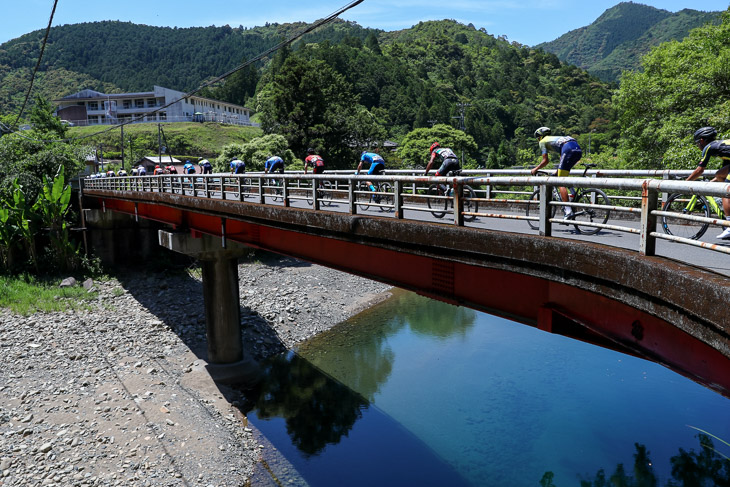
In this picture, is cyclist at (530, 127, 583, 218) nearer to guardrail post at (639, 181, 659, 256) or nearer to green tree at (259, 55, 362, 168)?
guardrail post at (639, 181, 659, 256)

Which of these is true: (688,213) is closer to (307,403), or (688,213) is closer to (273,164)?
(307,403)

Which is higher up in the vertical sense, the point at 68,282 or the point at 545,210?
the point at 545,210

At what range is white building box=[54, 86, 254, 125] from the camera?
104750mm

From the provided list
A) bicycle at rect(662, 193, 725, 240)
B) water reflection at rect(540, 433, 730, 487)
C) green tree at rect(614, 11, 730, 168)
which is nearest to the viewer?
bicycle at rect(662, 193, 725, 240)

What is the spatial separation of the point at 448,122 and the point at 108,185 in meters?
83.7

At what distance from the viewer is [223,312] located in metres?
20.0

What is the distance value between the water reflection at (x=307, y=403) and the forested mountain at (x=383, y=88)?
32459 millimetres

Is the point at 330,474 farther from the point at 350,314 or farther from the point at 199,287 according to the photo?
the point at 199,287

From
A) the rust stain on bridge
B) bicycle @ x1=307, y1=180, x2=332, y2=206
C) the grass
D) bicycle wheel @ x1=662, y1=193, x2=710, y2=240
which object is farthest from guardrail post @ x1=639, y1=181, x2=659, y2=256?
the grass

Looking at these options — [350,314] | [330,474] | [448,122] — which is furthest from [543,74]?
[330,474]

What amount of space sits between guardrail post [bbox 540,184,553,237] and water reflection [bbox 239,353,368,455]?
11466mm

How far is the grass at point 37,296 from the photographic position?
24.6 metres

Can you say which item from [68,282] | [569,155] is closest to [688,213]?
[569,155]

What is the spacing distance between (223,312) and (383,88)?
346ft
